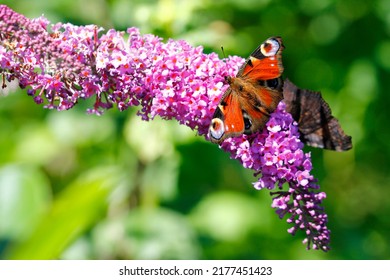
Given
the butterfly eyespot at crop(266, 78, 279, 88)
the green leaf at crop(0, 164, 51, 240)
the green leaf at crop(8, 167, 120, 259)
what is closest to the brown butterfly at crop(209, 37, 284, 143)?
the butterfly eyespot at crop(266, 78, 279, 88)

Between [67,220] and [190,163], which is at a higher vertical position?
[190,163]

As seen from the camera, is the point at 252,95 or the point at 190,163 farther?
the point at 190,163

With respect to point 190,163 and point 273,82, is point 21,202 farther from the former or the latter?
point 273,82

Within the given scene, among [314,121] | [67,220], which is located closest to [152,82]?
[314,121]

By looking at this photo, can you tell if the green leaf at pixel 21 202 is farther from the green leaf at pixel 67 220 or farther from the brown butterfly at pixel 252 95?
the brown butterfly at pixel 252 95

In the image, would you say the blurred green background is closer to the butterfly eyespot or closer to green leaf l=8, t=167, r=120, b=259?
green leaf l=8, t=167, r=120, b=259

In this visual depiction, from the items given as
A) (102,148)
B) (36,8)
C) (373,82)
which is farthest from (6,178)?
(373,82)
